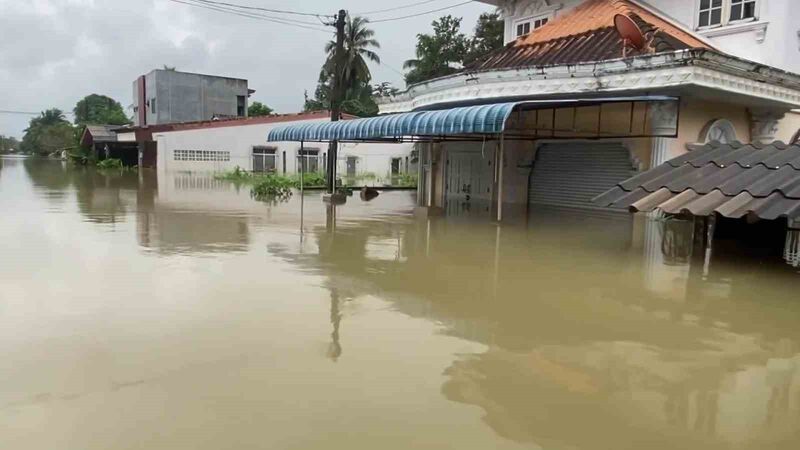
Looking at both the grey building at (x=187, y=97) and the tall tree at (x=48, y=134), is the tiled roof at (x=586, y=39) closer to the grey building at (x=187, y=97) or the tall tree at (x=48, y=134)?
the grey building at (x=187, y=97)

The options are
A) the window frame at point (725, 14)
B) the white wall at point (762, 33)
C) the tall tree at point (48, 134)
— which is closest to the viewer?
the white wall at point (762, 33)

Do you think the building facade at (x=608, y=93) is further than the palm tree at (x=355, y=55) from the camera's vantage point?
No

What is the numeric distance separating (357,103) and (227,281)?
40.7 metres

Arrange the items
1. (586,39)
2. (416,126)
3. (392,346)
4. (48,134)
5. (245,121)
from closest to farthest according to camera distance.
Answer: (392,346) < (416,126) < (586,39) < (245,121) < (48,134)

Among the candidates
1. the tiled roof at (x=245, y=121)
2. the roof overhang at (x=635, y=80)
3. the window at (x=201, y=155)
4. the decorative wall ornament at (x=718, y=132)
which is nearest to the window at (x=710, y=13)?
the roof overhang at (x=635, y=80)

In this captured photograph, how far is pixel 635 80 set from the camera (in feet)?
39.6

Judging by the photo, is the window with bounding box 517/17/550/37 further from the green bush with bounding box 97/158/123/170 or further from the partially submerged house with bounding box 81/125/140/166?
the partially submerged house with bounding box 81/125/140/166

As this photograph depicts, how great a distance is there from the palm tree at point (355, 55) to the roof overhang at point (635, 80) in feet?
69.7

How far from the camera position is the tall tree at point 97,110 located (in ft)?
251

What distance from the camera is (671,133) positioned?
12.6m

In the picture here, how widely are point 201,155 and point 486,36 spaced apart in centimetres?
1832

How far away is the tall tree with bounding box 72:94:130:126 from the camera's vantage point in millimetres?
76431

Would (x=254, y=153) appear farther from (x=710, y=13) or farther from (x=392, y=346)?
(x=392, y=346)

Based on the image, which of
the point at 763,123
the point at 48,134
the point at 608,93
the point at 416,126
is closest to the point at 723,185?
the point at 608,93
